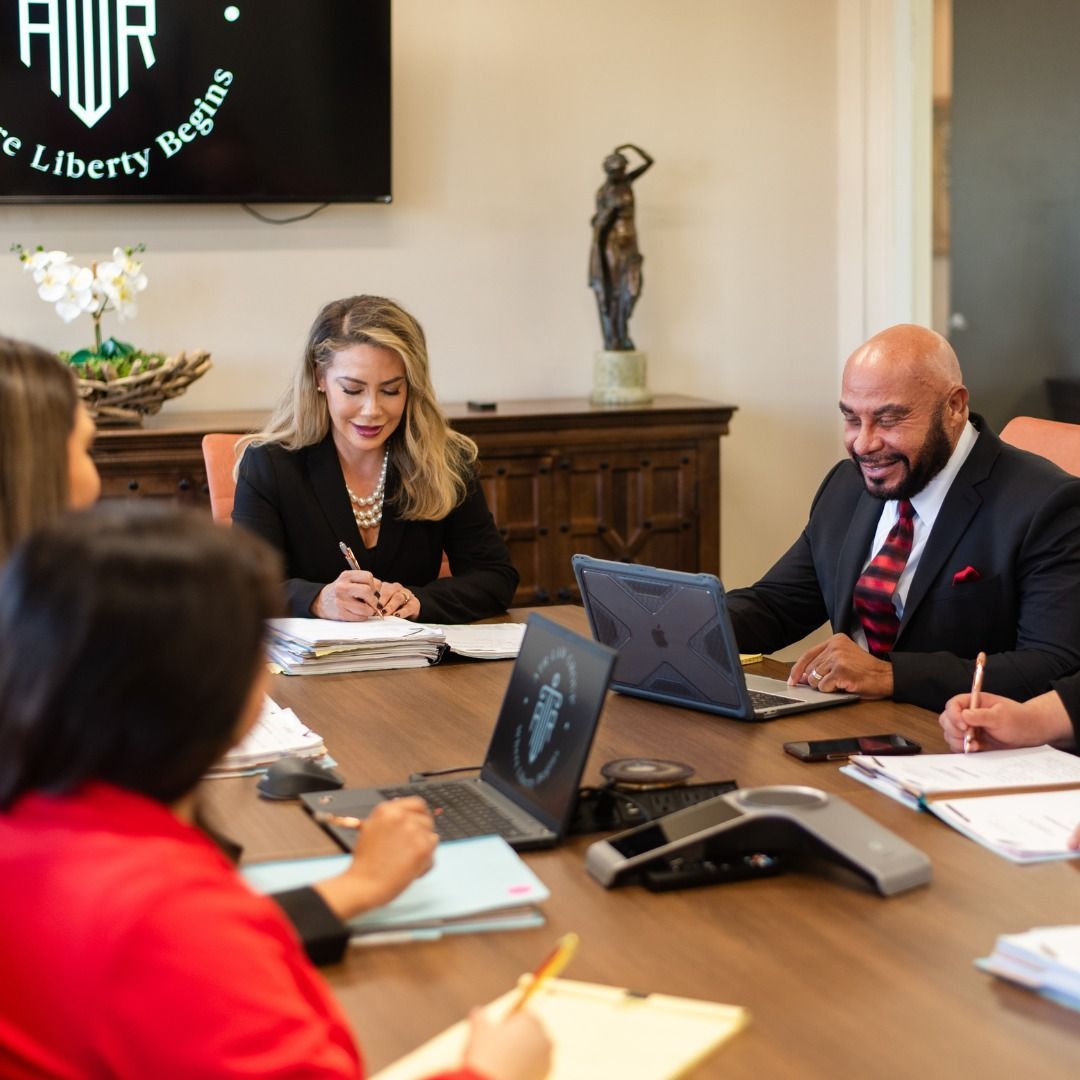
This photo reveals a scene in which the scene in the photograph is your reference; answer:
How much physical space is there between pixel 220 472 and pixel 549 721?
5.69 ft

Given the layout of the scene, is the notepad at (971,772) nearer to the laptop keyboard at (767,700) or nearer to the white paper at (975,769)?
the white paper at (975,769)

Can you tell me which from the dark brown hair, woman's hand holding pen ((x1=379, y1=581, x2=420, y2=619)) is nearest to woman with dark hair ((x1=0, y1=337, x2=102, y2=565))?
Result: the dark brown hair

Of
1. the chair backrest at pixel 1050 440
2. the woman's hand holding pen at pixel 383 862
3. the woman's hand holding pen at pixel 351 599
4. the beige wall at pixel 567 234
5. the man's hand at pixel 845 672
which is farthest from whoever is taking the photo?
the beige wall at pixel 567 234

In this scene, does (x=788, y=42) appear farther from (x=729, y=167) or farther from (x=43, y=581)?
(x=43, y=581)

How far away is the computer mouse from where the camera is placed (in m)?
1.78

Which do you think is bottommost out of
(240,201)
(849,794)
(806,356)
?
(849,794)

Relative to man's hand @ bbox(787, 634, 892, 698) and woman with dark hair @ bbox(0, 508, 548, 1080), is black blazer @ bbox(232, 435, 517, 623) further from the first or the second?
woman with dark hair @ bbox(0, 508, 548, 1080)

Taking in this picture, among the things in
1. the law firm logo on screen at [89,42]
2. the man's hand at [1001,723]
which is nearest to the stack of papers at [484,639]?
the man's hand at [1001,723]

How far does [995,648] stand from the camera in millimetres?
2471

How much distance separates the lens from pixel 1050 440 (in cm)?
284

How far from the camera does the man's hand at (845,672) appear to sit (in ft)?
7.30

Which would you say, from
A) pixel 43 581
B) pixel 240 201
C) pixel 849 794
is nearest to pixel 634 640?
pixel 849 794

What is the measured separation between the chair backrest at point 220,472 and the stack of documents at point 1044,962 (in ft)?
7.31

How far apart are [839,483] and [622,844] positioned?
141 centimetres
